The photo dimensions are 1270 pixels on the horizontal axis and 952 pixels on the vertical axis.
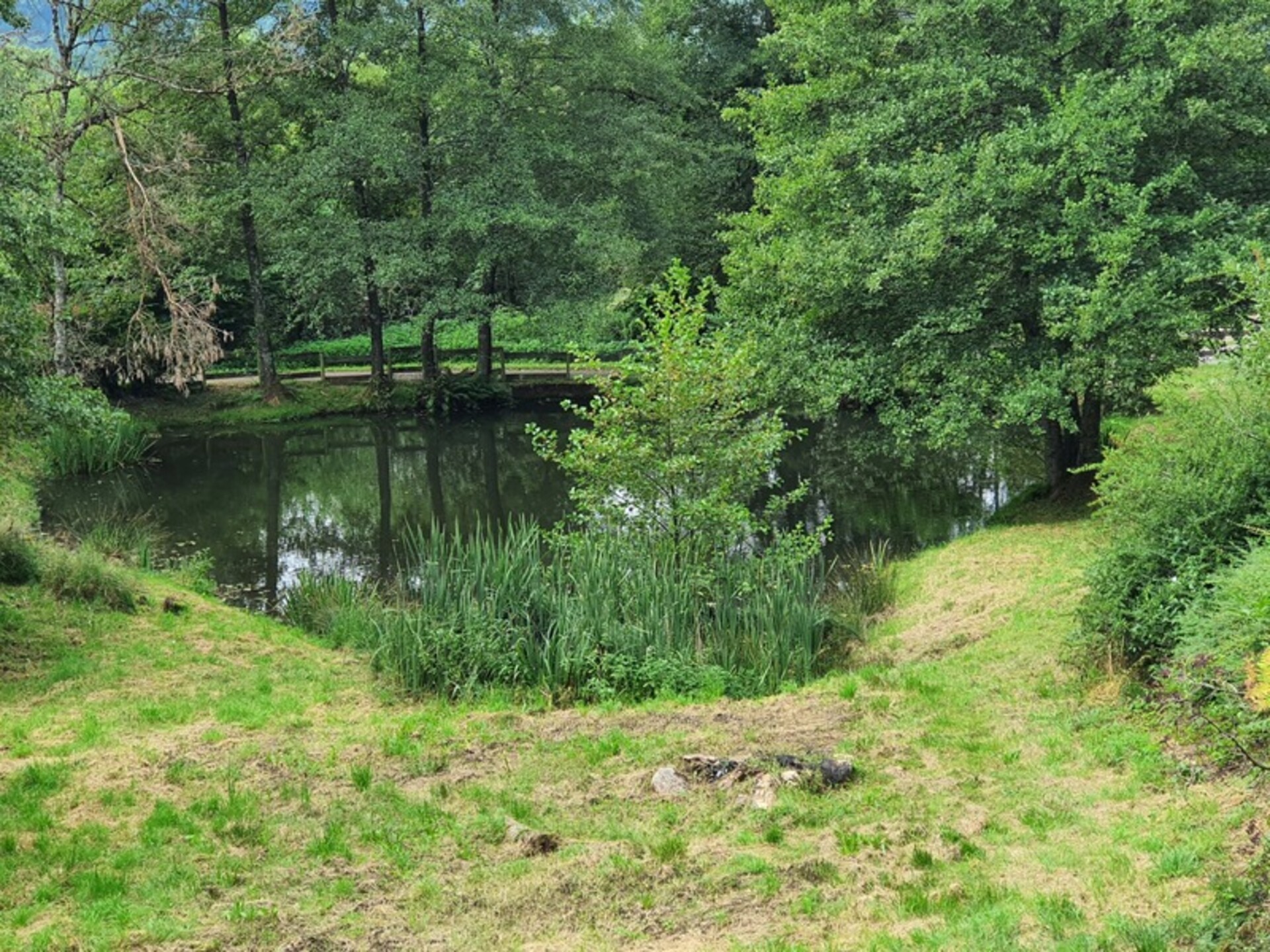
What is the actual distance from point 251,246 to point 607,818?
2522 cm

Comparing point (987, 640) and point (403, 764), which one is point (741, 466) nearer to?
point (987, 640)

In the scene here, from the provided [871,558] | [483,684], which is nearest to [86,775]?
[483,684]

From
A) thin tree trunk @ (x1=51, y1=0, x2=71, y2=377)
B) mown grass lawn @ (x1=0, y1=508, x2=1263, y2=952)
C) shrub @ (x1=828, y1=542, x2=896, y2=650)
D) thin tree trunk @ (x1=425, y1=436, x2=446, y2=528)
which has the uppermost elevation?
thin tree trunk @ (x1=51, y1=0, x2=71, y2=377)

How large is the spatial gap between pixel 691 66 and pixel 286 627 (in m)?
22.7

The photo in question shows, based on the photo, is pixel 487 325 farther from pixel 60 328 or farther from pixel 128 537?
pixel 128 537

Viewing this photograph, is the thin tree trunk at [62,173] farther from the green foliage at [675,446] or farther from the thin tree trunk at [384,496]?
the green foliage at [675,446]

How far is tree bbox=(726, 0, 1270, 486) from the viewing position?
12688 millimetres

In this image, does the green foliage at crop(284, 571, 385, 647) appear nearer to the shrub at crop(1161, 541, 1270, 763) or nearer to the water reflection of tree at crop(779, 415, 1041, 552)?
the water reflection of tree at crop(779, 415, 1041, 552)

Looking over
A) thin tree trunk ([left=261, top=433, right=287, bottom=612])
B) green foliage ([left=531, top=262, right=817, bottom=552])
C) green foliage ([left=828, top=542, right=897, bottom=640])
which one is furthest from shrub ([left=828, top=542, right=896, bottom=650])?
thin tree trunk ([left=261, top=433, right=287, bottom=612])

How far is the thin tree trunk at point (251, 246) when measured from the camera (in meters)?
26.3

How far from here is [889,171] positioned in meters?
14.2

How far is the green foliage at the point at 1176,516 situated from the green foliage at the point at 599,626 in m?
3.13

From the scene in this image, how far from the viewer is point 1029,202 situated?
526 inches

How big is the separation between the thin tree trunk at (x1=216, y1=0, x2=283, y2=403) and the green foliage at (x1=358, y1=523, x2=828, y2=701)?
18.5 metres
